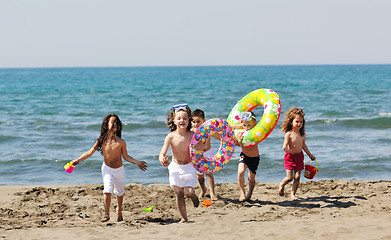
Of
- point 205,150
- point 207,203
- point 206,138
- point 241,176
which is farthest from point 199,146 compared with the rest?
point 207,203

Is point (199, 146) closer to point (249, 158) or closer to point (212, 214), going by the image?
point (212, 214)

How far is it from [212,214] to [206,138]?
115 centimetres

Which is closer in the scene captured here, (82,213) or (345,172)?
(82,213)

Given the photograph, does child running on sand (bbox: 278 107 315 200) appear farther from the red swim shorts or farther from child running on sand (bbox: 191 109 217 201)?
child running on sand (bbox: 191 109 217 201)

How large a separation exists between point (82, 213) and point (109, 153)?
1192 mm

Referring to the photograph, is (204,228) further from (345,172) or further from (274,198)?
(345,172)

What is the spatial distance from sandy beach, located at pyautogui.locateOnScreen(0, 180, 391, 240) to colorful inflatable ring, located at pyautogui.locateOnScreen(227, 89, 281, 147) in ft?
3.26

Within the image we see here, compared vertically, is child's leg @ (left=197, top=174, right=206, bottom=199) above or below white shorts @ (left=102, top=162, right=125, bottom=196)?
below

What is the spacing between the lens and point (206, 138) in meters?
6.01

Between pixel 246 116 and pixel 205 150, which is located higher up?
pixel 246 116

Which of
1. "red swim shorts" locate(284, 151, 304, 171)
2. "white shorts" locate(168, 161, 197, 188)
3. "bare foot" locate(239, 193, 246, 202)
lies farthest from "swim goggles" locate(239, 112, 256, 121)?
"white shorts" locate(168, 161, 197, 188)

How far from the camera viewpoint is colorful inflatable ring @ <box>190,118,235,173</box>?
234 inches

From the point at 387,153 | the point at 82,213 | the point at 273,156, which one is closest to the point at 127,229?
the point at 82,213

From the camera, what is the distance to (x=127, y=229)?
557 centimetres
